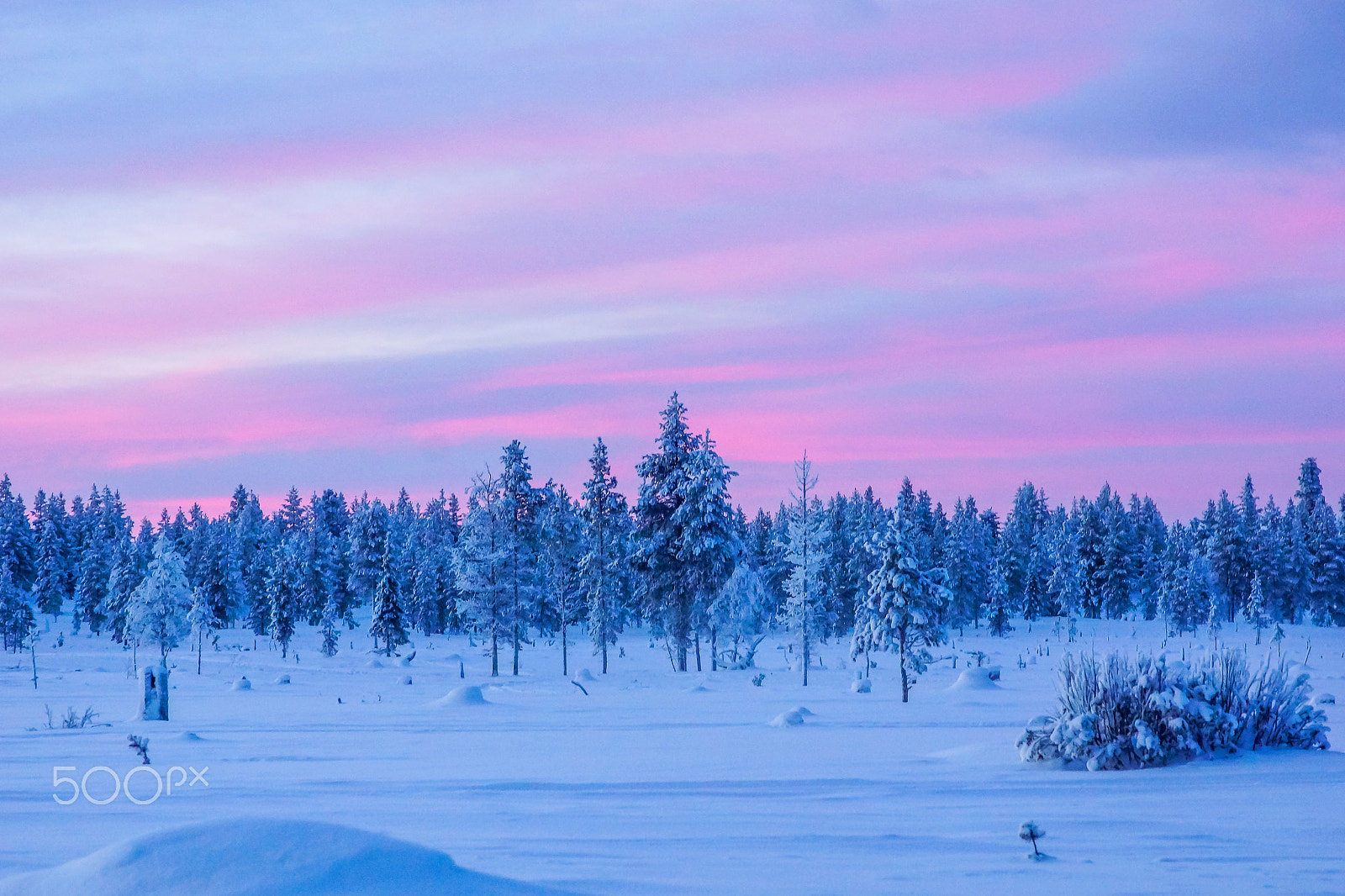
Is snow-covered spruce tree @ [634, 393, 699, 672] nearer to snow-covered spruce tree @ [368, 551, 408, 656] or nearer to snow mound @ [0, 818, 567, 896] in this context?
snow-covered spruce tree @ [368, 551, 408, 656]

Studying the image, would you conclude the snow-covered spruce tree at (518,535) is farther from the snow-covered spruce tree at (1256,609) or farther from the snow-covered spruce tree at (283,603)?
the snow-covered spruce tree at (1256,609)

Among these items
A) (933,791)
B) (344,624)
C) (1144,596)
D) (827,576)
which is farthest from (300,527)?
(933,791)

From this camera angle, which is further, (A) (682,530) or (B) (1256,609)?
(B) (1256,609)

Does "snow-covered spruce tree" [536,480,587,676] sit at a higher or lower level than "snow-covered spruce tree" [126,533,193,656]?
higher

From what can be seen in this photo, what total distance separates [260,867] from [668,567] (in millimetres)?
49774

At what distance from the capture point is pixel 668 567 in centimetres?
5469

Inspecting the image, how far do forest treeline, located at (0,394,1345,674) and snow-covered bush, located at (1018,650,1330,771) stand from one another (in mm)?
19883

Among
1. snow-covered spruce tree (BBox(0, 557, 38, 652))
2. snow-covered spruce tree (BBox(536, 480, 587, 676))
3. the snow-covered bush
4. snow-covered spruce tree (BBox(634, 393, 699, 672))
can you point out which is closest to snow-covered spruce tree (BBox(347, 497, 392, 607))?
snow-covered spruce tree (BBox(0, 557, 38, 652))

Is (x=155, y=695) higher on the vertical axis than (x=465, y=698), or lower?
higher

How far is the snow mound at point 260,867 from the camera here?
4910mm

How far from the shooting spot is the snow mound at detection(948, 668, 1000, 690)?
3338cm
